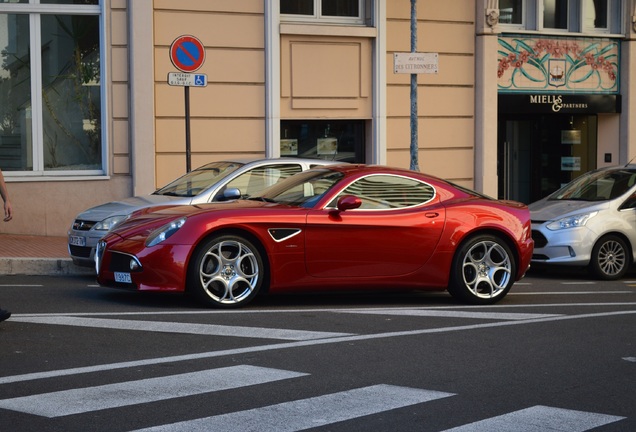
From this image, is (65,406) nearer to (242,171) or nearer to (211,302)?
(211,302)

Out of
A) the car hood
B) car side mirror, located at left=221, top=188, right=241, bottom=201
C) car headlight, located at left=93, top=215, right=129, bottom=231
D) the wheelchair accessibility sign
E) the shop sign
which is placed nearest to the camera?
car side mirror, located at left=221, top=188, right=241, bottom=201

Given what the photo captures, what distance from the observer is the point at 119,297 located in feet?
35.9

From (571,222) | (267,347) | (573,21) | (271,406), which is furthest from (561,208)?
(271,406)

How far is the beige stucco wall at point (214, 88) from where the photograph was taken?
18469 mm

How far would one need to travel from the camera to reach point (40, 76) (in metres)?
18.2

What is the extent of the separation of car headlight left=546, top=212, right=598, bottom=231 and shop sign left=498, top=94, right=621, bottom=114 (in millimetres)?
7513

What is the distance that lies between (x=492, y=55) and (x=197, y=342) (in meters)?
14.1

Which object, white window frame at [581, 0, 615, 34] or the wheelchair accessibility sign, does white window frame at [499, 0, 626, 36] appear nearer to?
white window frame at [581, 0, 615, 34]

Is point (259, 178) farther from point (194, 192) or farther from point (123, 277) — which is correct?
point (123, 277)

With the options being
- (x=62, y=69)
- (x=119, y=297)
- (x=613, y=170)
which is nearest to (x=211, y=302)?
(x=119, y=297)

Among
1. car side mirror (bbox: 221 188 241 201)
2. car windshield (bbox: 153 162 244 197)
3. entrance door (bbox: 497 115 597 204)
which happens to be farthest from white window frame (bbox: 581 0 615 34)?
car side mirror (bbox: 221 188 241 201)

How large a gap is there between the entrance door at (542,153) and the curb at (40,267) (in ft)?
36.2

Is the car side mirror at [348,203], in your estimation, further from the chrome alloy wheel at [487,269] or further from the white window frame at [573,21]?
the white window frame at [573,21]

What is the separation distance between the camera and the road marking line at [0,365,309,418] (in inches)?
241
